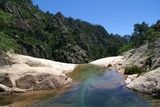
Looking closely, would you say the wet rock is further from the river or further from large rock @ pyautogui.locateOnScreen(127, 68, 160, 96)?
large rock @ pyautogui.locateOnScreen(127, 68, 160, 96)

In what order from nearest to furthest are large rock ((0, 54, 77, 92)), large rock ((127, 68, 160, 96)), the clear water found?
the clear water → large rock ((127, 68, 160, 96)) → large rock ((0, 54, 77, 92))

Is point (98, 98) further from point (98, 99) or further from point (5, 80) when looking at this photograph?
point (5, 80)

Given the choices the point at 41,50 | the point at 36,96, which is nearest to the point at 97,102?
the point at 36,96

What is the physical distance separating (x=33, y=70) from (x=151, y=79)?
1320 cm

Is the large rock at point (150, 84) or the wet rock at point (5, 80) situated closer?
the large rock at point (150, 84)

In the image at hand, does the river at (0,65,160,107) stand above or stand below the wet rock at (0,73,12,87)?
below

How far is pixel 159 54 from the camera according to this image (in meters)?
38.8

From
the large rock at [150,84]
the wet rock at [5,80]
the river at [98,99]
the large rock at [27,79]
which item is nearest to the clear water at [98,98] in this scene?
the river at [98,99]

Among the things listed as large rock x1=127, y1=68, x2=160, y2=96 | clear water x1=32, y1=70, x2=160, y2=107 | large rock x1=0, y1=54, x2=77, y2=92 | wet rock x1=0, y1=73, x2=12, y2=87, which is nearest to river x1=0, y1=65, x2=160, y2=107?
clear water x1=32, y1=70, x2=160, y2=107

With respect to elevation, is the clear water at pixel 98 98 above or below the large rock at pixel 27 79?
below

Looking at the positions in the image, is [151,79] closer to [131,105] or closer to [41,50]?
[131,105]

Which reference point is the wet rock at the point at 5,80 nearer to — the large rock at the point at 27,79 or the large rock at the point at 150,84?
the large rock at the point at 27,79

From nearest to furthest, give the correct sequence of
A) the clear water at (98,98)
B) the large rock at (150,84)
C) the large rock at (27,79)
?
1. the clear water at (98,98)
2. the large rock at (150,84)
3. the large rock at (27,79)

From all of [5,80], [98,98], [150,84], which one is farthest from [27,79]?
[150,84]
